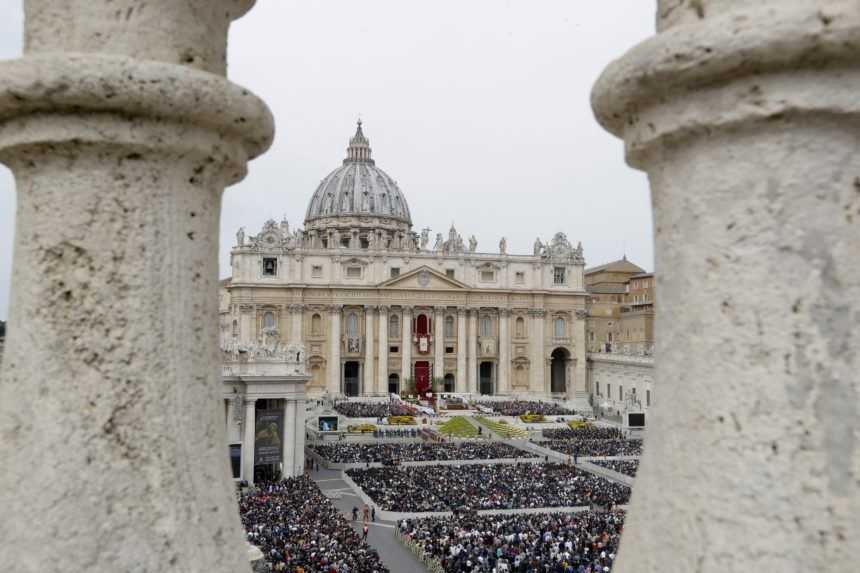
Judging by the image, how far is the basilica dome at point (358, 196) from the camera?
73.4 meters

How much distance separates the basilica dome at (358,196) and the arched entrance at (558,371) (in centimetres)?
2318

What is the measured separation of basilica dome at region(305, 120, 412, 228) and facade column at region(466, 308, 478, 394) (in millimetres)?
19763

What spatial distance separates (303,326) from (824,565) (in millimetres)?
53269

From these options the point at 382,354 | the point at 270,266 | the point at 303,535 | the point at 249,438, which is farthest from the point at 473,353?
the point at 303,535

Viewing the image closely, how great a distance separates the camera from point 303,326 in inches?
2117

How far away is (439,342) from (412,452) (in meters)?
27.2

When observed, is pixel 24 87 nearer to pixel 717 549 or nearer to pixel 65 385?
pixel 65 385

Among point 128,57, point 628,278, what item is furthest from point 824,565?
point 628,278

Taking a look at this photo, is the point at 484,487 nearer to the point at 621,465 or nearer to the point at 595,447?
the point at 621,465

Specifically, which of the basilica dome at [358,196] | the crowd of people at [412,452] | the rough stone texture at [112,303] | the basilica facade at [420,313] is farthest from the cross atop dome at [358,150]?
the rough stone texture at [112,303]

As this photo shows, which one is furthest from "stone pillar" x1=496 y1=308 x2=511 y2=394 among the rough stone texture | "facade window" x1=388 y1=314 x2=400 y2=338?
the rough stone texture

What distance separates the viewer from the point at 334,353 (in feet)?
176

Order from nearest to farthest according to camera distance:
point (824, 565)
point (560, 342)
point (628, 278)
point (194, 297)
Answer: point (824, 565)
point (194, 297)
point (560, 342)
point (628, 278)

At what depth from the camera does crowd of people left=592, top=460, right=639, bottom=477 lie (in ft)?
81.2
